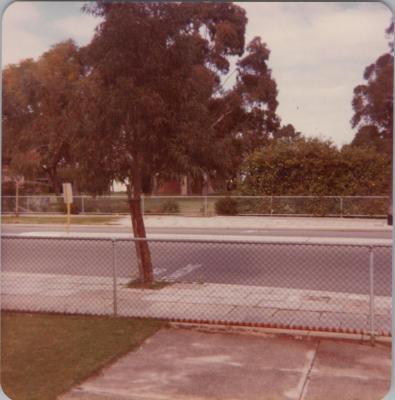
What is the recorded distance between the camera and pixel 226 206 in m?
20.1

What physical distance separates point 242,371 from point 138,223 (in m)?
4.35

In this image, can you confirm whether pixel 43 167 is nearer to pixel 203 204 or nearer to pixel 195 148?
pixel 203 204

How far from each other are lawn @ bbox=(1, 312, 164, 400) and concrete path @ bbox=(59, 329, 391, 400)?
7.7 inches

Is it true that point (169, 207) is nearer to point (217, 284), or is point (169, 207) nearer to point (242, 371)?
point (217, 284)

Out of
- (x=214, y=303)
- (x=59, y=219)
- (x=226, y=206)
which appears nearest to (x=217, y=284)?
(x=214, y=303)

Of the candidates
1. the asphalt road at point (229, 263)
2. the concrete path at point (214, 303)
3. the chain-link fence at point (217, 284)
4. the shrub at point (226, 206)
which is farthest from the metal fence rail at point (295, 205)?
the concrete path at point (214, 303)

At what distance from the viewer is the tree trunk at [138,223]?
8820 mm

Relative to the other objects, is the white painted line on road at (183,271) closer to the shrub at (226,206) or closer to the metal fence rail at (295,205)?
the metal fence rail at (295,205)

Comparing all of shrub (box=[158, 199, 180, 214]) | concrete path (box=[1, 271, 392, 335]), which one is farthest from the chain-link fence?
shrub (box=[158, 199, 180, 214])

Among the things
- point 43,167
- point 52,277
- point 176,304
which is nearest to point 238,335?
point 176,304

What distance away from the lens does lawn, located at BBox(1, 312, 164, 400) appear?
471 centimetres

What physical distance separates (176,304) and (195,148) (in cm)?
234

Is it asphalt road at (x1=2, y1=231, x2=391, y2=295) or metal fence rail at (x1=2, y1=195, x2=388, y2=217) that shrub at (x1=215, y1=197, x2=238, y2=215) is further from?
asphalt road at (x1=2, y1=231, x2=391, y2=295)

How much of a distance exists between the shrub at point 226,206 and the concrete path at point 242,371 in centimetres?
1381
